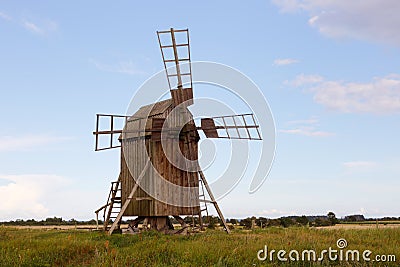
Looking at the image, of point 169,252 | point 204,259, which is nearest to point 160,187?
point 169,252

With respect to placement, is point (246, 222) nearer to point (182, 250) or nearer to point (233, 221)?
point (233, 221)

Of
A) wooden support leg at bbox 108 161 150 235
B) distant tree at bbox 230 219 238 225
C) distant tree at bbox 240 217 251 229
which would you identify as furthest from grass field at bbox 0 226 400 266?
distant tree at bbox 230 219 238 225

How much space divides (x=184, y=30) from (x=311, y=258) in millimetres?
13258

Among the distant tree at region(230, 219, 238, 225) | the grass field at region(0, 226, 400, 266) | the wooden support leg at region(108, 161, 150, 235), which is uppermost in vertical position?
the wooden support leg at region(108, 161, 150, 235)

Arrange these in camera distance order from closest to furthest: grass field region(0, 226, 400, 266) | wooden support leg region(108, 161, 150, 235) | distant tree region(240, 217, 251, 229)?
grass field region(0, 226, 400, 266) < wooden support leg region(108, 161, 150, 235) < distant tree region(240, 217, 251, 229)

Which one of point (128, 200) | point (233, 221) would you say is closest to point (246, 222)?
point (233, 221)

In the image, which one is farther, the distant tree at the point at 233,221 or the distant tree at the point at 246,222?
the distant tree at the point at 233,221

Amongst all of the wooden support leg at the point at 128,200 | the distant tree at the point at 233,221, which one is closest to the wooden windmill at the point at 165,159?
the wooden support leg at the point at 128,200

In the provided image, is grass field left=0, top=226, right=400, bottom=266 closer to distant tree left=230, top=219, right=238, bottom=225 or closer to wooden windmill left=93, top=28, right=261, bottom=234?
wooden windmill left=93, top=28, right=261, bottom=234

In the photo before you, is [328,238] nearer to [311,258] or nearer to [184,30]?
[311,258]

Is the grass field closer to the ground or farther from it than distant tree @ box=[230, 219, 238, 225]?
closer to the ground

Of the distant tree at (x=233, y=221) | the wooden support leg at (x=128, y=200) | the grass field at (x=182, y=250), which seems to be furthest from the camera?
the distant tree at (x=233, y=221)

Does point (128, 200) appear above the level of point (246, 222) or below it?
above

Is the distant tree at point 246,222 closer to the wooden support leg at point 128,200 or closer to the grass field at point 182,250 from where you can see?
the wooden support leg at point 128,200
